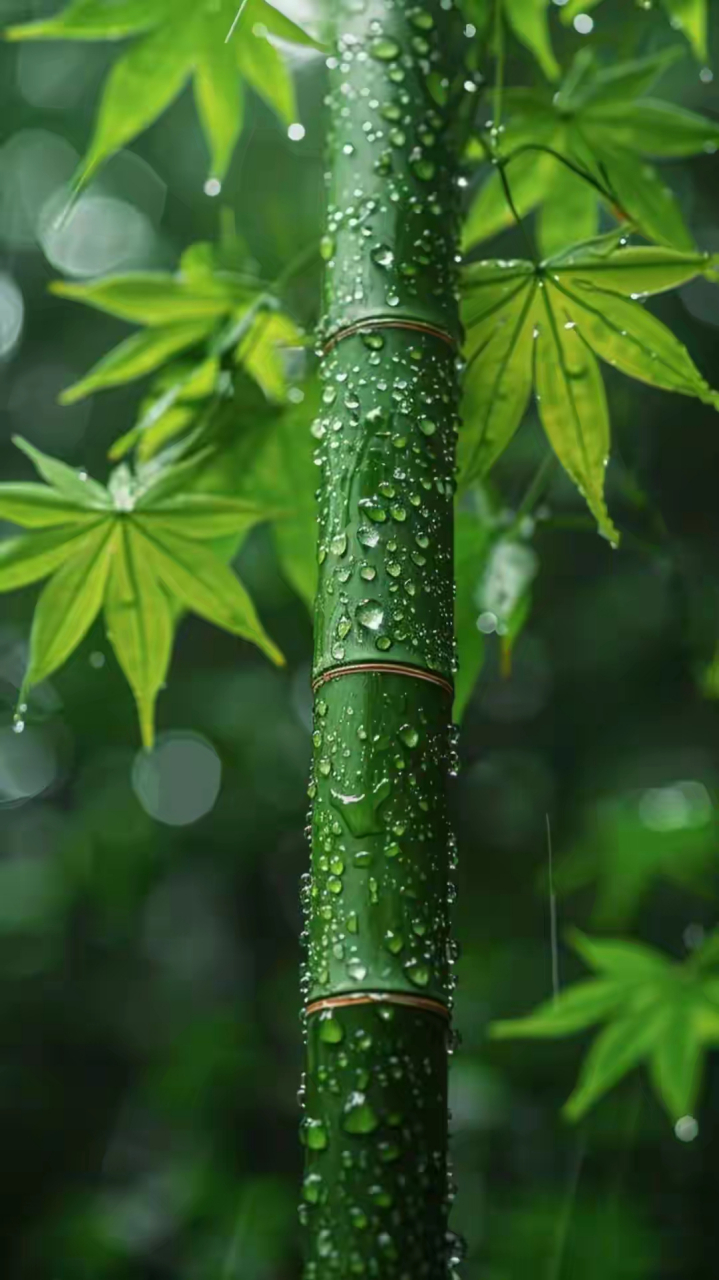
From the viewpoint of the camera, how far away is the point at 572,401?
785mm

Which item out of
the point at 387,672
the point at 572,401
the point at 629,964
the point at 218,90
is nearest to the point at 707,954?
the point at 629,964

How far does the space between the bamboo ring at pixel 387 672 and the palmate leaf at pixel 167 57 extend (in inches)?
15.3

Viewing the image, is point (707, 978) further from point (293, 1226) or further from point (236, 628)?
point (293, 1226)

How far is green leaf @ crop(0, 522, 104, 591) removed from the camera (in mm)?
819

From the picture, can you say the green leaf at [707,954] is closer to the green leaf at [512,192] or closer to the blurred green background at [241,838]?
the green leaf at [512,192]

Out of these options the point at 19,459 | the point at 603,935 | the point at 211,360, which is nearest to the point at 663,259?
the point at 211,360

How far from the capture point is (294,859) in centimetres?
354

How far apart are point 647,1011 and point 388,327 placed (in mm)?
820

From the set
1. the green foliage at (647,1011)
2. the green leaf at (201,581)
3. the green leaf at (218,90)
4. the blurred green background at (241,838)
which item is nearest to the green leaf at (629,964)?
the green foliage at (647,1011)

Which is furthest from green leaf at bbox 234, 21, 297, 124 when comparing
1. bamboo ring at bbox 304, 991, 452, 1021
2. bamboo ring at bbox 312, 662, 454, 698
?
bamboo ring at bbox 304, 991, 452, 1021

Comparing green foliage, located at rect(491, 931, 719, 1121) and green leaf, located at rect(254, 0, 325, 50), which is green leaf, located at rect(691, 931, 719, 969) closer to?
green foliage, located at rect(491, 931, 719, 1121)

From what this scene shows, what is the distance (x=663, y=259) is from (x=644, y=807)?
122 centimetres

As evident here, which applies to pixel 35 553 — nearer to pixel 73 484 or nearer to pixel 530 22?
pixel 73 484

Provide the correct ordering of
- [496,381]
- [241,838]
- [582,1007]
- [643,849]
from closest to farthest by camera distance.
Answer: [496,381] < [582,1007] < [643,849] < [241,838]
